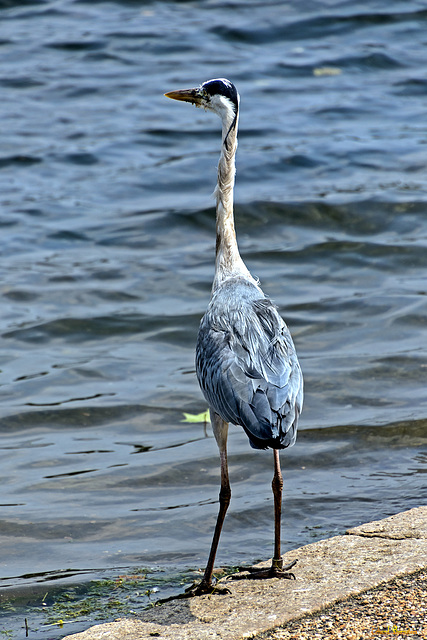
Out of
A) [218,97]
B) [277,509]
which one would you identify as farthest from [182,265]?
[277,509]

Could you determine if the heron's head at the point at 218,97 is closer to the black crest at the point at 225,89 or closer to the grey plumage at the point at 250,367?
the black crest at the point at 225,89

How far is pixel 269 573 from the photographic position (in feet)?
15.8

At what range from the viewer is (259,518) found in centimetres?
611

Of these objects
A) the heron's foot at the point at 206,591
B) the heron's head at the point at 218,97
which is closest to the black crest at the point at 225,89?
the heron's head at the point at 218,97

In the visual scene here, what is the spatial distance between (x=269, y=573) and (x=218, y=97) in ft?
10.3

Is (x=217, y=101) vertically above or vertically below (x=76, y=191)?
above

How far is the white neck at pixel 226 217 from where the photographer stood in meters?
6.09

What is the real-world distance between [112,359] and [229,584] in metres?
4.49

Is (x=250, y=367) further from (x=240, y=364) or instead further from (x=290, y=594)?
(x=290, y=594)

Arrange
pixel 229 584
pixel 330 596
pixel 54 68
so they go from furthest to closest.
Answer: pixel 54 68, pixel 229 584, pixel 330 596

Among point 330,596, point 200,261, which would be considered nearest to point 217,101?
point 330,596

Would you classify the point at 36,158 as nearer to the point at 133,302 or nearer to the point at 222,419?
the point at 133,302

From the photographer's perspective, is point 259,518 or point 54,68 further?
point 54,68

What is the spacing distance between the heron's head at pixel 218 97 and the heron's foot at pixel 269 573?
2915 millimetres
